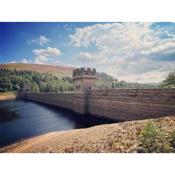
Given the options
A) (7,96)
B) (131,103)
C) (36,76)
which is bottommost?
(131,103)

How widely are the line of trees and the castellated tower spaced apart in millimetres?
323

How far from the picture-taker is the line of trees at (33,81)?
9.09m

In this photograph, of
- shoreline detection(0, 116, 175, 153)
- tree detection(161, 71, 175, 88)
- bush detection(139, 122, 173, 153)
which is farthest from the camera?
tree detection(161, 71, 175, 88)

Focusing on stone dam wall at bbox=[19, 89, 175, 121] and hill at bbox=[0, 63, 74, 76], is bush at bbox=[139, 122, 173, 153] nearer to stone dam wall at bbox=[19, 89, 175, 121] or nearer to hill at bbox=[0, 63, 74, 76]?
stone dam wall at bbox=[19, 89, 175, 121]

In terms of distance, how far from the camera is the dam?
27.8 feet

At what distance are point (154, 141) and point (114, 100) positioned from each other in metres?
5.08

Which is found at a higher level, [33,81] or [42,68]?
[42,68]

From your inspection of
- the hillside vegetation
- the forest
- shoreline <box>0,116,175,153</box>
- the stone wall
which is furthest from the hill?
the stone wall

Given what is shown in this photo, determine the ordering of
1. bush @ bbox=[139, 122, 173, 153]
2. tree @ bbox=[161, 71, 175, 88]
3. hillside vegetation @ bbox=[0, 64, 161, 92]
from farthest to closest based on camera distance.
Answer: hillside vegetation @ bbox=[0, 64, 161, 92]
tree @ bbox=[161, 71, 175, 88]
bush @ bbox=[139, 122, 173, 153]

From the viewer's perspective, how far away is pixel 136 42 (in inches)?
306

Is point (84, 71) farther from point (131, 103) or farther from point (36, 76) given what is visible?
point (131, 103)

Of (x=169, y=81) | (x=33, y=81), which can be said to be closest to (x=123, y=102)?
(x=169, y=81)

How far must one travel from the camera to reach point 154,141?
6.12 m
